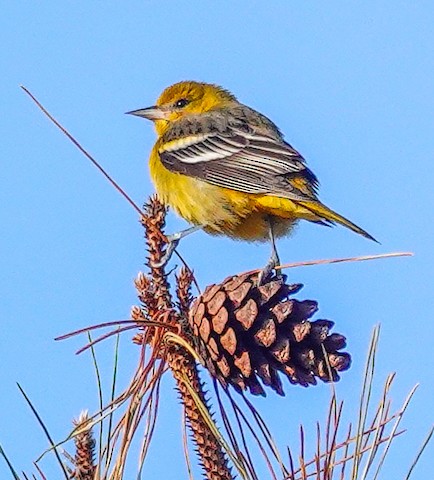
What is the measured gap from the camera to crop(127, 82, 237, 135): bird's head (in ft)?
16.5

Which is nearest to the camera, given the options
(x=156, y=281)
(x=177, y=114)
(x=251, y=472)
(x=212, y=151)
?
(x=251, y=472)

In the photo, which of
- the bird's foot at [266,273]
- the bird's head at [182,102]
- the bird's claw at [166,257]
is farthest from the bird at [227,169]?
the bird's claw at [166,257]

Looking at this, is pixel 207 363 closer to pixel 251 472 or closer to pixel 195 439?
pixel 195 439

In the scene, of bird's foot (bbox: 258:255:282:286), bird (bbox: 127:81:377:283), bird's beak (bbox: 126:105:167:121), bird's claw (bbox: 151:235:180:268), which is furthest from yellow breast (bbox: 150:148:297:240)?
bird's claw (bbox: 151:235:180:268)

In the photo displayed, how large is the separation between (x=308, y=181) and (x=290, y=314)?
209 cm

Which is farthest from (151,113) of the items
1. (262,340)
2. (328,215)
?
(262,340)

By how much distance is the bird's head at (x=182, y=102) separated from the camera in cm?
503

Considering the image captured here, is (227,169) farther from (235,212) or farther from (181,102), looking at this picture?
(181,102)

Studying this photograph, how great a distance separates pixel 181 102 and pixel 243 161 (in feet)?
2.68

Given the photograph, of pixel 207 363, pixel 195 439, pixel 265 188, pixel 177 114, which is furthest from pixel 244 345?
pixel 177 114

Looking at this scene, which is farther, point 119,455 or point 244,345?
point 244,345

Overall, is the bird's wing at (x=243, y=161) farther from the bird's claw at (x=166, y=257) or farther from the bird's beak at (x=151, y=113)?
the bird's claw at (x=166, y=257)

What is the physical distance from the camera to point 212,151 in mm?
4602

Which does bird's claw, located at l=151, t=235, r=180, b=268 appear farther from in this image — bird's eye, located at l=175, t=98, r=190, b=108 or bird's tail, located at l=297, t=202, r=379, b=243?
bird's eye, located at l=175, t=98, r=190, b=108
